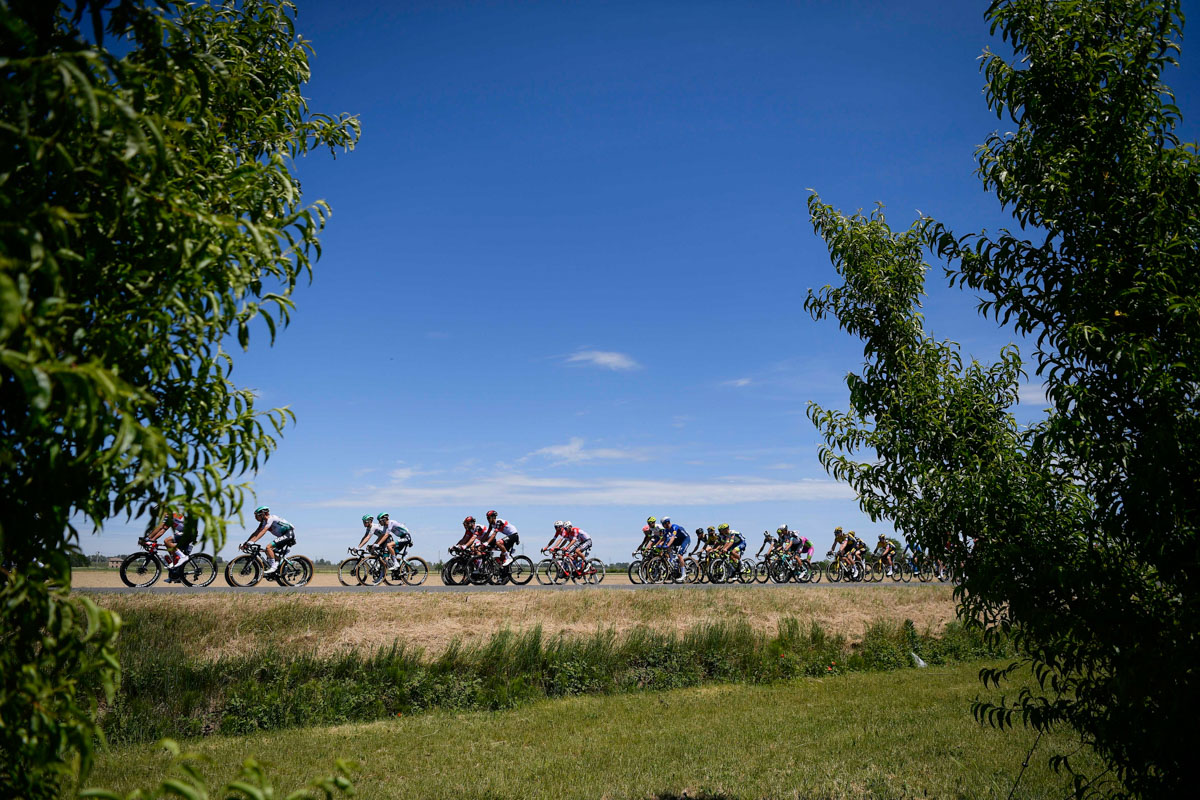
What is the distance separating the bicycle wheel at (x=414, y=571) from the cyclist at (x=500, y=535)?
6.70 feet

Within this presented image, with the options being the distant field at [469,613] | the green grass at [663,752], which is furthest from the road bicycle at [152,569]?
the green grass at [663,752]

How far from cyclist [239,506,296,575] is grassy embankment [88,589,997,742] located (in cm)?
376

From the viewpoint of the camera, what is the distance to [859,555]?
103 feet

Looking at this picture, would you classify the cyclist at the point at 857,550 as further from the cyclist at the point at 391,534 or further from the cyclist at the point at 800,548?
the cyclist at the point at 391,534

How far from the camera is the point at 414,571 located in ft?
68.0

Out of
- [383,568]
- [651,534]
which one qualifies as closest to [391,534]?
[383,568]

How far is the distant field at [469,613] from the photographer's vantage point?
12.9m

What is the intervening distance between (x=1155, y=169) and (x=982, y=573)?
287 cm

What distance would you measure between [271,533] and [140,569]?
295cm

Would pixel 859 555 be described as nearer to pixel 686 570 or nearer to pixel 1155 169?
pixel 686 570

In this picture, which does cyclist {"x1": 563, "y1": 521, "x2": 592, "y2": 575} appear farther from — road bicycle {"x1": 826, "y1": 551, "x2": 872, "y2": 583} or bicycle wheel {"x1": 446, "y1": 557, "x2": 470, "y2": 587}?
road bicycle {"x1": 826, "y1": 551, "x2": 872, "y2": 583}

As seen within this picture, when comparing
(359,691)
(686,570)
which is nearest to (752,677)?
(359,691)

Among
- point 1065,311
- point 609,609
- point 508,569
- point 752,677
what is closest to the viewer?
point 1065,311

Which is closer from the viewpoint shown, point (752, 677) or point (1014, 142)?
point (1014, 142)
